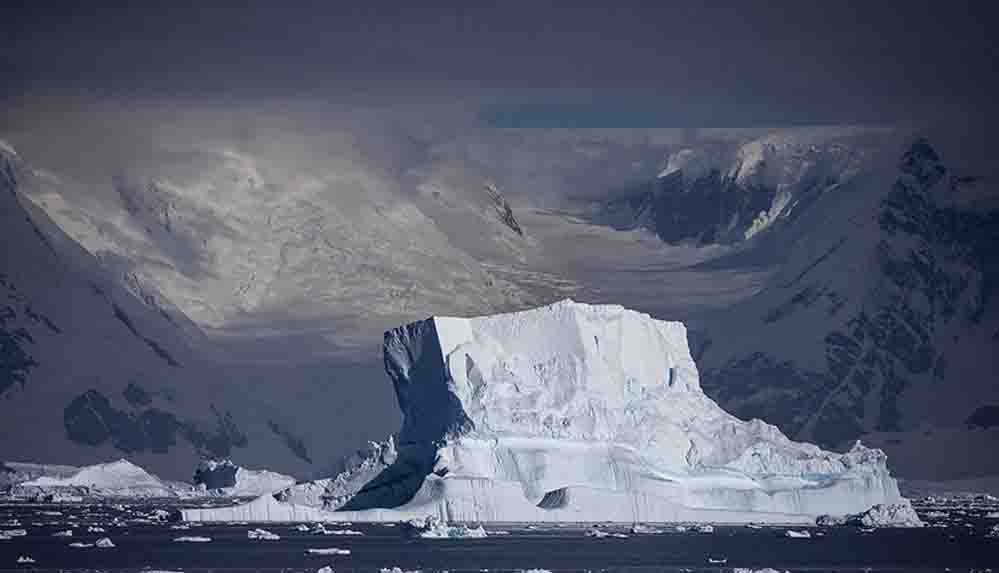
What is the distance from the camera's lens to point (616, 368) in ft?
404

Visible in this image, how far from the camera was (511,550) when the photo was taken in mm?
111562

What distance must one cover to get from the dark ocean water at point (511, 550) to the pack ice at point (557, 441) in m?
Answer: 1.28

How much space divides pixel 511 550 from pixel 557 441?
345 inches

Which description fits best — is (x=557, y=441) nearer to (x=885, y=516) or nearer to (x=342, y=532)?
(x=342, y=532)

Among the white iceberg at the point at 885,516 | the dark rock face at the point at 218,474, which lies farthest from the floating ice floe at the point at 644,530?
the dark rock face at the point at 218,474

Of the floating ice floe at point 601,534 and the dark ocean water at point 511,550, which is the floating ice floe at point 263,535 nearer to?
the dark ocean water at point 511,550

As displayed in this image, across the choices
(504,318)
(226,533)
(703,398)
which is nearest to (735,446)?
(703,398)

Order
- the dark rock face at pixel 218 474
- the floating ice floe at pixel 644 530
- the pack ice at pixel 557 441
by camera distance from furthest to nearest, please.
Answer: the dark rock face at pixel 218 474 → the floating ice floe at pixel 644 530 → the pack ice at pixel 557 441

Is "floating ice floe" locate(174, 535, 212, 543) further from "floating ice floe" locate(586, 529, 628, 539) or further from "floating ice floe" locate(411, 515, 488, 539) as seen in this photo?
"floating ice floe" locate(586, 529, 628, 539)

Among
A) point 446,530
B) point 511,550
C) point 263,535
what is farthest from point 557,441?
point 263,535

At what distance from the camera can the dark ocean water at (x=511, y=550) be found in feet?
346

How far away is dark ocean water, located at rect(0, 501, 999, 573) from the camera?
346 ft

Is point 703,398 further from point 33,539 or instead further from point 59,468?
point 59,468

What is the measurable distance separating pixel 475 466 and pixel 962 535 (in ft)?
74.7
